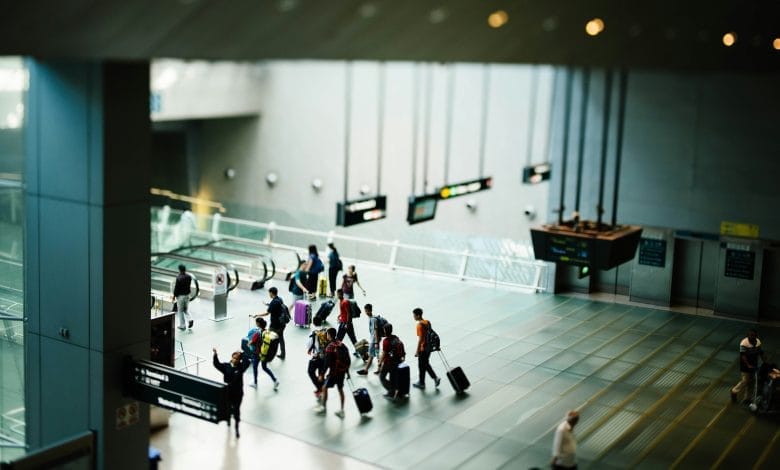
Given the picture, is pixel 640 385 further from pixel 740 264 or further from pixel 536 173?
pixel 536 173

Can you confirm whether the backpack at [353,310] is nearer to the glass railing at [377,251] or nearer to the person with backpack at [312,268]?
the person with backpack at [312,268]

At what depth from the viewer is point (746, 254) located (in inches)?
765

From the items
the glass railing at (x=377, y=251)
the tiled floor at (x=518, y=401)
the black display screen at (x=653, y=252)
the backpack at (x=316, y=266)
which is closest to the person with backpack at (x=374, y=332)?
the tiled floor at (x=518, y=401)

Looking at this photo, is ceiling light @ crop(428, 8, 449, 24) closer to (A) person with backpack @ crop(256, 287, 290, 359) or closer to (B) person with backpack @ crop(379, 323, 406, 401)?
(B) person with backpack @ crop(379, 323, 406, 401)

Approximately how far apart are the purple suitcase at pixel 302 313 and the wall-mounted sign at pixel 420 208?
2756 mm

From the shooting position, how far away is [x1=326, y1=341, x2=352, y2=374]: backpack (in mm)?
13359

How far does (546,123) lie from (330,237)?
19.4ft

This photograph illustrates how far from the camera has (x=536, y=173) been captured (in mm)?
19984

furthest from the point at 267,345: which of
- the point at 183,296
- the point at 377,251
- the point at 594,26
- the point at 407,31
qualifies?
the point at 377,251

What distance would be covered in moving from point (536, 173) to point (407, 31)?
10.4m

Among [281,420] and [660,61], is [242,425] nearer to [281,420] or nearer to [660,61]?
[281,420]

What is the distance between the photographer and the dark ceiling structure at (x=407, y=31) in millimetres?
7422

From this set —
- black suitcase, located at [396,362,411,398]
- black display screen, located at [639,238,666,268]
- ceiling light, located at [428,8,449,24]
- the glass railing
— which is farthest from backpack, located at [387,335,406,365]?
black display screen, located at [639,238,666,268]

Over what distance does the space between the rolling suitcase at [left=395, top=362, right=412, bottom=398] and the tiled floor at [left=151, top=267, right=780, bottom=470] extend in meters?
0.16
